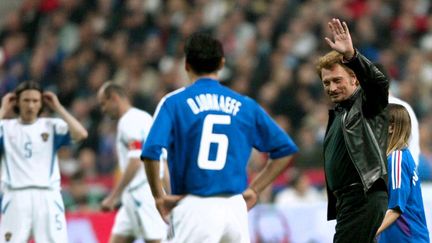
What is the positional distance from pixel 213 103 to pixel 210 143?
27 cm

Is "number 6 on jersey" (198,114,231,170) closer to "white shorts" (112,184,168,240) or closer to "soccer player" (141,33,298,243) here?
"soccer player" (141,33,298,243)

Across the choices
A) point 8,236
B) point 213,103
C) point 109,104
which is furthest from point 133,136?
point 213,103

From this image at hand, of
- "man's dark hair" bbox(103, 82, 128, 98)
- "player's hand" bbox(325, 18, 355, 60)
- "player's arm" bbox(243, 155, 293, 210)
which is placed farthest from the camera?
"man's dark hair" bbox(103, 82, 128, 98)

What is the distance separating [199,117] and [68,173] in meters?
Result: 10.7

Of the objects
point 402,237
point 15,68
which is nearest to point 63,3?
point 15,68

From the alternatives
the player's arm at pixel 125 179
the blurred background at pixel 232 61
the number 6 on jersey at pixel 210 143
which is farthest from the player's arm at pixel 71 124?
the number 6 on jersey at pixel 210 143

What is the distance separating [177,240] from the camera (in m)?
7.11

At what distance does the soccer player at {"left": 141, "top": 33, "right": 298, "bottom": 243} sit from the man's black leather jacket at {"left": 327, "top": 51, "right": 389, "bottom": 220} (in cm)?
72

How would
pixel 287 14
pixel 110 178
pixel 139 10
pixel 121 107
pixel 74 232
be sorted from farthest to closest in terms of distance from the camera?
pixel 139 10, pixel 287 14, pixel 110 178, pixel 74 232, pixel 121 107

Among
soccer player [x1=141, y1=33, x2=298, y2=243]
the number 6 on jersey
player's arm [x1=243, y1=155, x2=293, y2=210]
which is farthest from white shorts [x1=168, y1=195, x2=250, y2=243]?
player's arm [x1=243, y1=155, x2=293, y2=210]

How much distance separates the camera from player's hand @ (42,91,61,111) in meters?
10.5

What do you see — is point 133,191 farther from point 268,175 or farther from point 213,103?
point 213,103

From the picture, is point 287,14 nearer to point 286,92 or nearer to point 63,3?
point 286,92

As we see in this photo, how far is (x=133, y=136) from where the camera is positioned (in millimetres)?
11328
